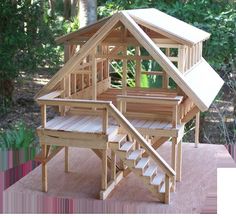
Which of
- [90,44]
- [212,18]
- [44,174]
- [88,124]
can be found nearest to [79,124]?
[88,124]

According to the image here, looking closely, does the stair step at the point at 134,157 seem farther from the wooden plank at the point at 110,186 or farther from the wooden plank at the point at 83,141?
the wooden plank at the point at 110,186

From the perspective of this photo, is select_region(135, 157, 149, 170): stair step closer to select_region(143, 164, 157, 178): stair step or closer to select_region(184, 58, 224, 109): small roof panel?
select_region(143, 164, 157, 178): stair step

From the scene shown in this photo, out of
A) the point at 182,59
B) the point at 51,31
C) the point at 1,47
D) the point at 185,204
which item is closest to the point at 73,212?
the point at 185,204

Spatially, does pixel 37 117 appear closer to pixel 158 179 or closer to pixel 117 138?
pixel 117 138

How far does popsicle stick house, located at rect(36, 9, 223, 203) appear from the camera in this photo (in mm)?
9016

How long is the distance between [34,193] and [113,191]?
140 cm

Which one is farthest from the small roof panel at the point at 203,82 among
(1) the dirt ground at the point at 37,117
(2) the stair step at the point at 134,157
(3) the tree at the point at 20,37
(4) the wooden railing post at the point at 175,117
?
(3) the tree at the point at 20,37

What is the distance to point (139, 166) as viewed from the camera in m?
9.09

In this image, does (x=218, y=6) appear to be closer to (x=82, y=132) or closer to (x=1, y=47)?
(x=1, y=47)

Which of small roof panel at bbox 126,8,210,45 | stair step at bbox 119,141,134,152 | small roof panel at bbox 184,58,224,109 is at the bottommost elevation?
stair step at bbox 119,141,134,152

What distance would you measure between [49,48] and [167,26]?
662 cm

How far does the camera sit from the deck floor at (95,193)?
8977mm

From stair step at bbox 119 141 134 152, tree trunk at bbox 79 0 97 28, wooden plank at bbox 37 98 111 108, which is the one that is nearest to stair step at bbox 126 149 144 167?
stair step at bbox 119 141 134 152

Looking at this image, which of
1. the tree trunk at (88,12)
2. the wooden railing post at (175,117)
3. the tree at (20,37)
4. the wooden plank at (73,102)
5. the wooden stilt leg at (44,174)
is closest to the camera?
the wooden plank at (73,102)
